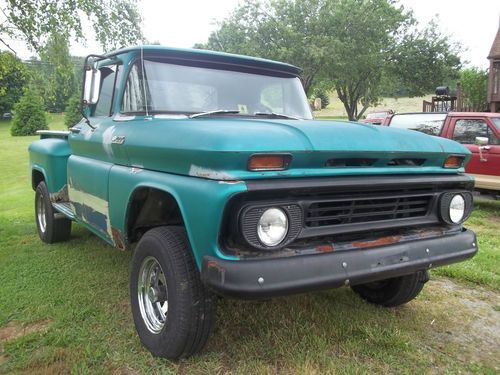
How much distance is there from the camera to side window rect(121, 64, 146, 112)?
3.29m

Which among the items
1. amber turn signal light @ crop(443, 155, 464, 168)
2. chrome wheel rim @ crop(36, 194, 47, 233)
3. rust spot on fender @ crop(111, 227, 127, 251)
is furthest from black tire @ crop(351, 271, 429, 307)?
chrome wheel rim @ crop(36, 194, 47, 233)

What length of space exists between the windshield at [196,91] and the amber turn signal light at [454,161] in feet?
4.50

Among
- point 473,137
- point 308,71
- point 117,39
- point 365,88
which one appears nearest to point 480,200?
point 473,137

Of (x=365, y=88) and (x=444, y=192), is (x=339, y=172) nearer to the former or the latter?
(x=444, y=192)

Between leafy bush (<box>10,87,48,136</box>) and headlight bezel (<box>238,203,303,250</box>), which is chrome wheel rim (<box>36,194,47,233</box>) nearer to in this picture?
headlight bezel (<box>238,203,303,250</box>)

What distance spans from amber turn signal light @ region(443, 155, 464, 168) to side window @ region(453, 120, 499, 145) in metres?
5.58

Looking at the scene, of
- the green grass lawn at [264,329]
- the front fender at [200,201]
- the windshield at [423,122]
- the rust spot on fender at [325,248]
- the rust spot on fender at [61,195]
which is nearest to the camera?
the front fender at [200,201]

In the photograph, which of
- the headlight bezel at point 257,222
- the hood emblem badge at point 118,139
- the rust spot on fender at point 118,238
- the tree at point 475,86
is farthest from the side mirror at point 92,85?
the tree at point 475,86

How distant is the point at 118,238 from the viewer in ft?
10.7

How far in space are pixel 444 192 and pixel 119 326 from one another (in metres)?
2.43

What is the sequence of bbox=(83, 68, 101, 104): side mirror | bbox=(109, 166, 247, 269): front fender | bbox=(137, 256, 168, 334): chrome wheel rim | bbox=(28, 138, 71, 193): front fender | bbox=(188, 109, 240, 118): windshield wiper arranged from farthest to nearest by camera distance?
bbox=(28, 138, 71, 193): front fender < bbox=(83, 68, 101, 104): side mirror < bbox=(188, 109, 240, 118): windshield wiper < bbox=(137, 256, 168, 334): chrome wheel rim < bbox=(109, 166, 247, 269): front fender

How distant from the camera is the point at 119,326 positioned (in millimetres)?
3230

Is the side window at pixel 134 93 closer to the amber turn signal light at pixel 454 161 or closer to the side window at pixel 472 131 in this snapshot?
the amber turn signal light at pixel 454 161

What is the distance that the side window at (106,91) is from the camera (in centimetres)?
373
